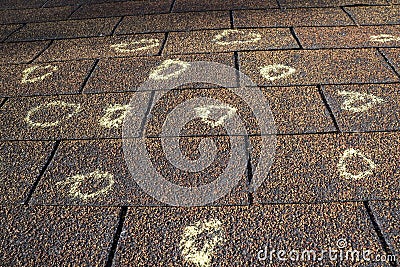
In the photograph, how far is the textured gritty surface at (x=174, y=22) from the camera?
13.6 ft

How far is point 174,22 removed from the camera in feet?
14.0

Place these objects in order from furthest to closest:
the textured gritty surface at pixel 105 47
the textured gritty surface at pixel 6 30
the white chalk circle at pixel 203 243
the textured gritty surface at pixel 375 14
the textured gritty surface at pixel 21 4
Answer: the textured gritty surface at pixel 21 4, the textured gritty surface at pixel 6 30, the textured gritty surface at pixel 375 14, the textured gritty surface at pixel 105 47, the white chalk circle at pixel 203 243

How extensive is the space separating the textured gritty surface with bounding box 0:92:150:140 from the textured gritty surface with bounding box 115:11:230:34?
1.24 metres

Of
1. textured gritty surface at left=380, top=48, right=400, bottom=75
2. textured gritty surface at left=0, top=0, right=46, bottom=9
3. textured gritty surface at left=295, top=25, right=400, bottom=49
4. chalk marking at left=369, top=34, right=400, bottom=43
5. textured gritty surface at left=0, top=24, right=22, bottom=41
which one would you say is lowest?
textured gritty surface at left=380, top=48, right=400, bottom=75

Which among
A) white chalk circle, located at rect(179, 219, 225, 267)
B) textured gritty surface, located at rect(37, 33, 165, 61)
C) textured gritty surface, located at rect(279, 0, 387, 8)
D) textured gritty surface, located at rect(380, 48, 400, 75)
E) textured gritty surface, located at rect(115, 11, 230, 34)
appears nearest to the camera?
white chalk circle, located at rect(179, 219, 225, 267)

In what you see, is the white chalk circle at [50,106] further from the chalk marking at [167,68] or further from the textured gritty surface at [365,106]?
the textured gritty surface at [365,106]

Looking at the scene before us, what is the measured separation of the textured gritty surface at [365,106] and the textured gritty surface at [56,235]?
4.83 feet

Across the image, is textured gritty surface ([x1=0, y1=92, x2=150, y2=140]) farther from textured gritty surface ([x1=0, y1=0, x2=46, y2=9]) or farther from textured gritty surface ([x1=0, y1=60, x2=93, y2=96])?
textured gritty surface ([x1=0, y1=0, x2=46, y2=9])

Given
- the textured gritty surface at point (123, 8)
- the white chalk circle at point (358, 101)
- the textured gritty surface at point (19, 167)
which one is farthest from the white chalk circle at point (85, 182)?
the textured gritty surface at point (123, 8)

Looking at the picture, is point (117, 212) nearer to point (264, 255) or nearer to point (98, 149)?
point (98, 149)

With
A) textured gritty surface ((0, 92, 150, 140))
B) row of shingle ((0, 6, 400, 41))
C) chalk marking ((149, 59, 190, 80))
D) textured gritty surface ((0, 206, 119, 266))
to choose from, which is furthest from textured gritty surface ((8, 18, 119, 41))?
textured gritty surface ((0, 206, 119, 266))

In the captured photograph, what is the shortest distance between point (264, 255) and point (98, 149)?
1.19 meters

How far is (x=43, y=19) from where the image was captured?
4660 mm

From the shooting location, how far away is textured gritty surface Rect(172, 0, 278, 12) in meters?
4.55
